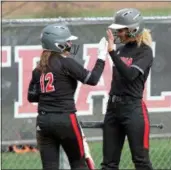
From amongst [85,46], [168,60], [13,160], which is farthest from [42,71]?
[13,160]

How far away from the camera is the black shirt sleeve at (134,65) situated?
20.4 feet

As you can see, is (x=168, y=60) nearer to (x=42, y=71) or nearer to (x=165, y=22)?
(x=165, y=22)

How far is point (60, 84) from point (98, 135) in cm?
165

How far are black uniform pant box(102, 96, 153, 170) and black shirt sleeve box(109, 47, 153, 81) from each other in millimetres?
259

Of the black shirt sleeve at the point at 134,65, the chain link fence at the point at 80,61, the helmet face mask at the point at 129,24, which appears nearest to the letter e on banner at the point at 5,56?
the chain link fence at the point at 80,61

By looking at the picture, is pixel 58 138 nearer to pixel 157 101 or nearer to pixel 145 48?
pixel 145 48

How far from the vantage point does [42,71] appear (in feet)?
21.0

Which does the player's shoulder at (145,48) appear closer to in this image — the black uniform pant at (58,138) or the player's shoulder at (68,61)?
the player's shoulder at (68,61)

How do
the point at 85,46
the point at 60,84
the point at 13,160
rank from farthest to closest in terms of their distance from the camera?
the point at 13,160
the point at 85,46
the point at 60,84

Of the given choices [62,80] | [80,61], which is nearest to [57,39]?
[62,80]

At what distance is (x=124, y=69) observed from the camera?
20.4 ft

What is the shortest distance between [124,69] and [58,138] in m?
0.83

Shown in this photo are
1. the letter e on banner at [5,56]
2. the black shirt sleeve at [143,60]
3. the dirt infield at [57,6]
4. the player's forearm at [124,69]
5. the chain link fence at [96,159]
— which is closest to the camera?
the player's forearm at [124,69]

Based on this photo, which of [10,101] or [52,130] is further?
[10,101]
